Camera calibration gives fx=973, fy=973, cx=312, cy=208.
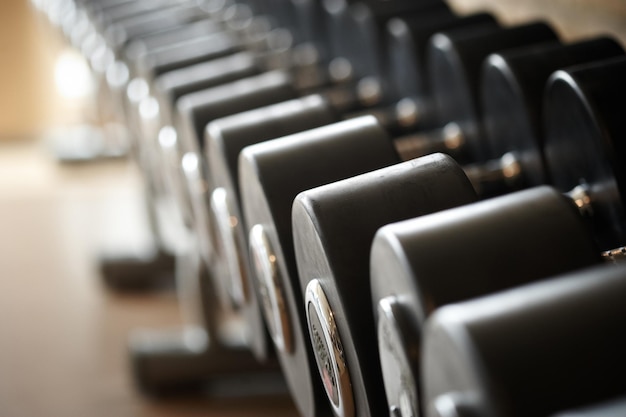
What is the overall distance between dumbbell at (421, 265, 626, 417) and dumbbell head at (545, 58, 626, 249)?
12.7 inches

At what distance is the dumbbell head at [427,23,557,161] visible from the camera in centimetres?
111

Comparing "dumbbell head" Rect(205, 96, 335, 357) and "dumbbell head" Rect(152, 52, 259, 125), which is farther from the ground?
"dumbbell head" Rect(152, 52, 259, 125)

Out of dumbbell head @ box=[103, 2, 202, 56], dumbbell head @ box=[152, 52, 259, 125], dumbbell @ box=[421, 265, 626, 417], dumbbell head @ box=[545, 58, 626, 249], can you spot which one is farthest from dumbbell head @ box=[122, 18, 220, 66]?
dumbbell @ box=[421, 265, 626, 417]

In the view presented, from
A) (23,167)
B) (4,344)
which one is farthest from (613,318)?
(23,167)

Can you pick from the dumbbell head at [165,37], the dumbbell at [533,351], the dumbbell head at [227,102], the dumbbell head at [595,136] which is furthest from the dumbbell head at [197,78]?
the dumbbell at [533,351]

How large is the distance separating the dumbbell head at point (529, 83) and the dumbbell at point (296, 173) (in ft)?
0.65

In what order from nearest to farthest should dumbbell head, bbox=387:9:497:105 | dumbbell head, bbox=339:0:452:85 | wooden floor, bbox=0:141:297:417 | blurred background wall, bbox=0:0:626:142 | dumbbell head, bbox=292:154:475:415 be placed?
1. dumbbell head, bbox=292:154:475:415
2. dumbbell head, bbox=387:9:497:105
3. dumbbell head, bbox=339:0:452:85
4. wooden floor, bbox=0:141:297:417
5. blurred background wall, bbox=0:0:626:142

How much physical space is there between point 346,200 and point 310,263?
7 cm

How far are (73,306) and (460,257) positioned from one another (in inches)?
68.1

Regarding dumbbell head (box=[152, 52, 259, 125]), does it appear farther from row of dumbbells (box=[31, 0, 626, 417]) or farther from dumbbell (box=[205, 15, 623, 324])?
dumbbell (box=[205, 15, 623, 324])

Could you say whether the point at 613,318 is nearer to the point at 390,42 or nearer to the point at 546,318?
the point at 546,318

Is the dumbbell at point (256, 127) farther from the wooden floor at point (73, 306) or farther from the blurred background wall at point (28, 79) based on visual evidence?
the blurred background wall at point (28, 79)

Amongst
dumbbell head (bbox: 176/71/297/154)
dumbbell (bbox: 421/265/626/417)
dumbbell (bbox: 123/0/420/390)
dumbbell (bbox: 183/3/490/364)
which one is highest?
dumbbell head (bbox: 176/71/297/154)

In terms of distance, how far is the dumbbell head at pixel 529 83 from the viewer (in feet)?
3.11
